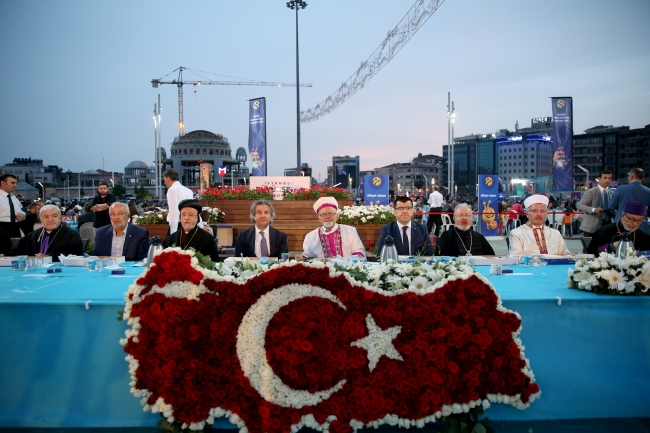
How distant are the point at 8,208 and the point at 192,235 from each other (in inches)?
160

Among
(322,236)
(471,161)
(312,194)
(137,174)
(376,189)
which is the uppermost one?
(471,161)

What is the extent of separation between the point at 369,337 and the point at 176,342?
1000 mm

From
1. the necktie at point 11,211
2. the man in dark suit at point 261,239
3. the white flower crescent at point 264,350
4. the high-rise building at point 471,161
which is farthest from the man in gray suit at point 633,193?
the high-rise building at point 471,161

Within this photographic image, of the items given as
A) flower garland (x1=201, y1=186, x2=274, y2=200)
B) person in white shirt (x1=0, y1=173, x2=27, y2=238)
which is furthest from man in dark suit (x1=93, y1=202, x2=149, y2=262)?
flower garland (x1=201, y1=186, x2=274, y2=200)

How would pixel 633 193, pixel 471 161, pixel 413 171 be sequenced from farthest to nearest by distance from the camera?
pixel 413 171 < pixel 471 161 < pixel 633 193

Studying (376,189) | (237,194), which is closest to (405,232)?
(237,194)

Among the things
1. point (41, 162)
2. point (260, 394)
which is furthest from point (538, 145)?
point (41, 162)

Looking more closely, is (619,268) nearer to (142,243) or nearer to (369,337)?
(369,337)

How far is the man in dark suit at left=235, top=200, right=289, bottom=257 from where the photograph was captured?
186 inches

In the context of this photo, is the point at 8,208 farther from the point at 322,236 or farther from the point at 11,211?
the point at 322,236

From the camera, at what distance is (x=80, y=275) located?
349cm

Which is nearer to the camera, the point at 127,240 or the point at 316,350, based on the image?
the point at 316,350

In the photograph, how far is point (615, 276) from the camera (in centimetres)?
269

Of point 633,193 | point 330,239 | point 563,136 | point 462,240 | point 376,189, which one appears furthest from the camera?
point 563,136
